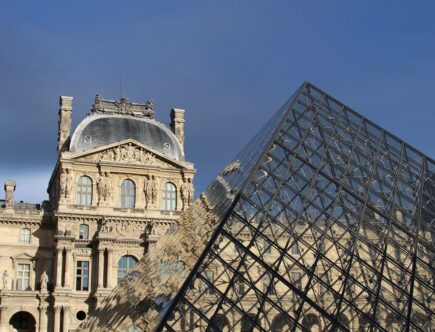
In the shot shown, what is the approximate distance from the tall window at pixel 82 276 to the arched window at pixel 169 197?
6544 millimetres

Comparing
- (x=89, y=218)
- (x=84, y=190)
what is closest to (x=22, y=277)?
(x=89, y=218)

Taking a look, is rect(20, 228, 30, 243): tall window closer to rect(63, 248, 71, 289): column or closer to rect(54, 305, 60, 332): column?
rect(63, 248, 71, 289): column

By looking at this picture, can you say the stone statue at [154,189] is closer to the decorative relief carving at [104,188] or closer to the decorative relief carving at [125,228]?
the decorative relief carving at [125,228]

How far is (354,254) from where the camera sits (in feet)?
62.1

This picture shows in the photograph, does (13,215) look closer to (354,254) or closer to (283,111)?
(283,111)

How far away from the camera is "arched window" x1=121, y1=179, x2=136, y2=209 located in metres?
49.9

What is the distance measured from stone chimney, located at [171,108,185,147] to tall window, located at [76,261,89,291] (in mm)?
11504

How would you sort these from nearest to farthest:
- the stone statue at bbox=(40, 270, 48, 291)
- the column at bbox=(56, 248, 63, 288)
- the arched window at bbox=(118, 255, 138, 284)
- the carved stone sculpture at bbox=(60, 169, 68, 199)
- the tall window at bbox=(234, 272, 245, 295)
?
the tall window at bbox=(234, 272, 245, 295) → the stone statue at bbox=(40, 270, 48, 291) → the column at bbox=(56, 248, 63, 288) → the arched window at bbox=(118, 255, 138, 284) → the carved stone sculpture at bbox=(60, 169, 68, 199)

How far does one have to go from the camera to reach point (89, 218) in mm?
48156

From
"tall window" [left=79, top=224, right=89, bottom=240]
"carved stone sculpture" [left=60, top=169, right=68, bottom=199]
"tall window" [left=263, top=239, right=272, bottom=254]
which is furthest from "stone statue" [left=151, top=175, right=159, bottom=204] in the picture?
"tall window" [left=263, top=239, right=272, bottom=254]

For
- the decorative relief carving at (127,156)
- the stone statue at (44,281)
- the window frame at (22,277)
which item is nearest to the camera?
the stone statue at (44,281)

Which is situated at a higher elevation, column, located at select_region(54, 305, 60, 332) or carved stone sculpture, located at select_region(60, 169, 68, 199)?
carved stone sculpture, located at select_region(60, 169, 68, 199)

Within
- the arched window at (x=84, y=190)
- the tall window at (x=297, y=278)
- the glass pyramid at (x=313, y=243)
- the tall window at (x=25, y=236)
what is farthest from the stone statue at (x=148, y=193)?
the tall window at (x=297, y=278)

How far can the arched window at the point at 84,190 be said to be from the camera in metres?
49.2
